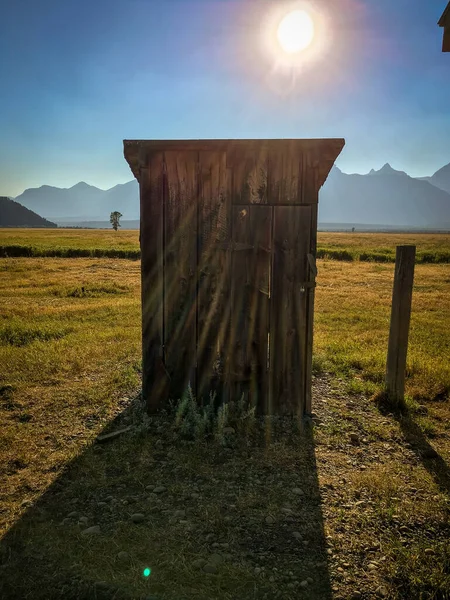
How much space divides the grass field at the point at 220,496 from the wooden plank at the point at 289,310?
59cm

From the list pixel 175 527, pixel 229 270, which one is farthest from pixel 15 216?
pixel 175 527

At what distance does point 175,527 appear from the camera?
135 inches

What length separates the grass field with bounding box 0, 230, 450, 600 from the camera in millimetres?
2906

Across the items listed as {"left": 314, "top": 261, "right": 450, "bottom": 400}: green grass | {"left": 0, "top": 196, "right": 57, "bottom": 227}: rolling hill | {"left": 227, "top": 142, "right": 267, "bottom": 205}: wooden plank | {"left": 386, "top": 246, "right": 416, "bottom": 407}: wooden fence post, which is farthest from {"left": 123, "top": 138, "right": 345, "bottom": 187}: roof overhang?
{"left": 0, "top": 196, "right": 57, "bottom": 227}: rolling hill

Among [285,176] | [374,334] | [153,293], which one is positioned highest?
[285,176]

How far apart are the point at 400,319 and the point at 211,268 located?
265cm

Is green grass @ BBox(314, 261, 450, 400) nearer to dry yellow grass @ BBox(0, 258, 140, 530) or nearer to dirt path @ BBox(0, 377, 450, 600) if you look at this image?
dirt path @ BBox(0, 377, 450, 600)

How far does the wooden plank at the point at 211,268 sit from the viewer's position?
17.2 feet

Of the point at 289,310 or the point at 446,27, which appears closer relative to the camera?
the point at 446,27

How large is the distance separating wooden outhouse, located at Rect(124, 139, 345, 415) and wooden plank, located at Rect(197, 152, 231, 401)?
1 centimetres

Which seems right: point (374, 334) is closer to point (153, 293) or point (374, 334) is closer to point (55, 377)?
point (153, 293)

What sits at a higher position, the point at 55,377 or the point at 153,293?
the point at 153,293

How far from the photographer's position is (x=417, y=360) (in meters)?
7.77

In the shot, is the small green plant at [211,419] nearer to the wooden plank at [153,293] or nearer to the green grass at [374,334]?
the wooden plank at [153,293]
